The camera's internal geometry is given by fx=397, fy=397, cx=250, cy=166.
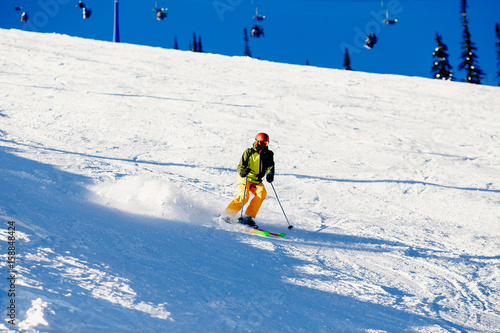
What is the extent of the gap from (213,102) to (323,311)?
1104 cm

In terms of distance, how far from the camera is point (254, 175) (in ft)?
22.5

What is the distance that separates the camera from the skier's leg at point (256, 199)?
262 inches

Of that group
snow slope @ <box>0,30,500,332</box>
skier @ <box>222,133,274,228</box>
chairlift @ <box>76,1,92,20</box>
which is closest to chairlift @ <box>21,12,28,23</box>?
chairlift @ <box>76,1,92,20</box>

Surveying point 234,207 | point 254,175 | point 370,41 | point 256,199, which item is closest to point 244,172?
point 254,175

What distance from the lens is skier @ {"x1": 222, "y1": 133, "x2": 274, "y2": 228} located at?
671 centimetres

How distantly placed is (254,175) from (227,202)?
96 cm

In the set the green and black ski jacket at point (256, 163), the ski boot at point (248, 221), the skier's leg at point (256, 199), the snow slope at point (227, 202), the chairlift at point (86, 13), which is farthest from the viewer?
the chairlift at point (86, 13)

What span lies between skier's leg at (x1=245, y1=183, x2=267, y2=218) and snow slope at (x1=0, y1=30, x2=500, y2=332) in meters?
0.45

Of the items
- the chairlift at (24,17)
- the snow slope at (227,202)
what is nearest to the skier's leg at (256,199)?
the snow slope at (227,202)

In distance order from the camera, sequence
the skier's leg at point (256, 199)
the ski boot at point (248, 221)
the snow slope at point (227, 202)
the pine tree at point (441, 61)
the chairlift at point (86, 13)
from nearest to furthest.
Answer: the snow slope at point (227, 202) → the ski boot at point (248, 221) → the skier's leg at point (256, 199) → the chairlift at point (86, 13) → the pine tree at point (441, 61)

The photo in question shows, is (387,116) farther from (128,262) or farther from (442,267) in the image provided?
(128,262)

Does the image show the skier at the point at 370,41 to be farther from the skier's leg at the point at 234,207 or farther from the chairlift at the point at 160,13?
the skier's leg at the point at 234,207

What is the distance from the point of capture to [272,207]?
7785 millimetres

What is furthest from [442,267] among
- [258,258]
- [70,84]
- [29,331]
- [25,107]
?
[70,84]
